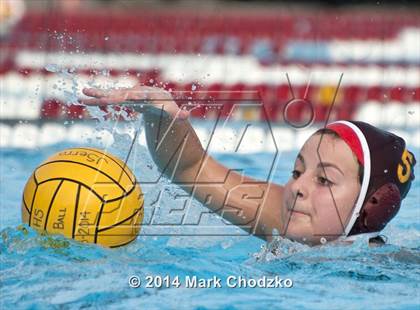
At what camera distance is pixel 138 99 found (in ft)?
8.75

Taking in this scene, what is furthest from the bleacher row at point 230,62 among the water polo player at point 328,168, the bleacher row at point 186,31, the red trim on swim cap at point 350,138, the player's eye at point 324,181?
the player's eye at point 324,181

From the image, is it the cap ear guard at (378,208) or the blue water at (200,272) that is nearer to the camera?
the blue water at (200,272)

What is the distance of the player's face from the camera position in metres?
2.70

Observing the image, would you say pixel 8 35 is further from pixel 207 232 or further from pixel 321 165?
pixel 321 165

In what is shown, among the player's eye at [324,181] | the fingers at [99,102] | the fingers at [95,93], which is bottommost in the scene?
the player's eye at [324,181]

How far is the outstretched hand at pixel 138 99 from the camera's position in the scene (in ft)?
8.70

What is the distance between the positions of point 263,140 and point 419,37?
4133 mm

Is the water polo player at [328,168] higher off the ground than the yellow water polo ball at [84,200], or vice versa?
the water polo player at [328,168]

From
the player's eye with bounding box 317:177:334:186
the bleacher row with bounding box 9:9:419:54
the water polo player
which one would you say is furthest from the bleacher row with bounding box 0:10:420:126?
the player's eye with bounding box 317:177:334:186

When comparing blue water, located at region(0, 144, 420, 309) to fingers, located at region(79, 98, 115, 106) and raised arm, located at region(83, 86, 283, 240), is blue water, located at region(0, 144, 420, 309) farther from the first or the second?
fingers, located at region(79, 98, 115, 106)

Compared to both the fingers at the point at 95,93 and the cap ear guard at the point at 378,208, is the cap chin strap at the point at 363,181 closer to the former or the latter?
the cap ear guard at the point at 378,208

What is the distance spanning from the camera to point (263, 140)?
18.3 ft

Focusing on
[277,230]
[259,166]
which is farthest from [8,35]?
[277,230]

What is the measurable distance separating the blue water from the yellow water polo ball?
6 centimetres
